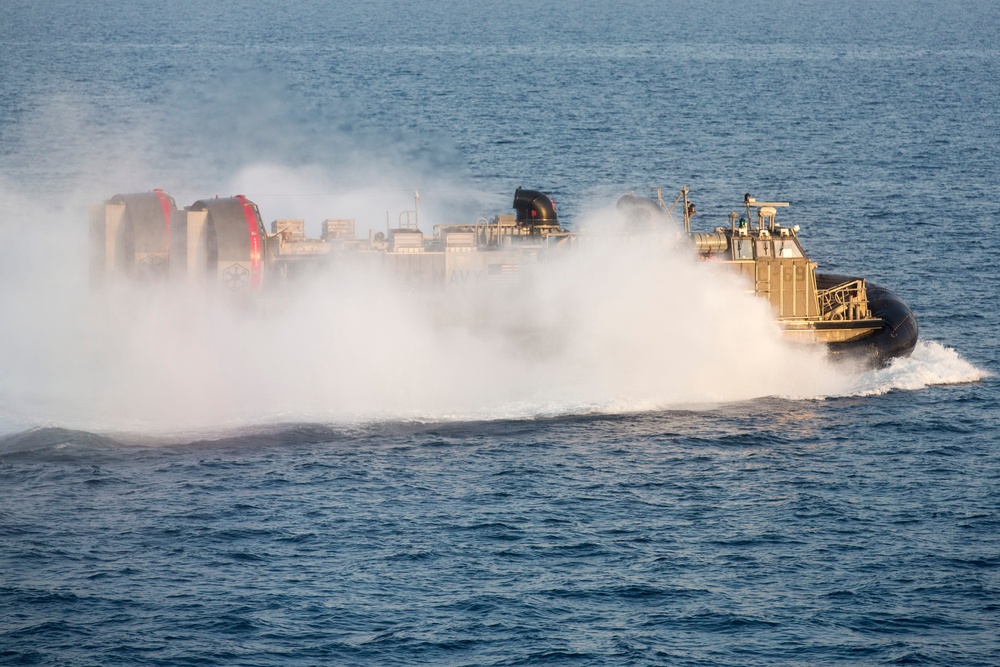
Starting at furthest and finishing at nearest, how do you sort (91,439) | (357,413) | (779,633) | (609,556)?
1. (357,413)
2. (91,439)
3. (609,556)
4. (779,633)

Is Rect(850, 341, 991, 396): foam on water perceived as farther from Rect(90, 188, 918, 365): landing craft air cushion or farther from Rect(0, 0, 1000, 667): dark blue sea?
Rect(90, 188, 918, 365): landing craft air cushion

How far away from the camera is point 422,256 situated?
176ft

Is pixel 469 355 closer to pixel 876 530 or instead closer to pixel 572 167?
pixel 876 530

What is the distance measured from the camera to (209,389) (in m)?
48.2

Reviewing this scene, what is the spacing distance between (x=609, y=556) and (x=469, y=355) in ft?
55.5

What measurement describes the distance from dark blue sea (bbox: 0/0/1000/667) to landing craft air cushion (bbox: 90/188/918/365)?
1.02 m

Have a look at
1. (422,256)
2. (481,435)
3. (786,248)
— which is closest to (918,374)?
(786,248)

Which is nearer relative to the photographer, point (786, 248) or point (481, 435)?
point (481, 435)

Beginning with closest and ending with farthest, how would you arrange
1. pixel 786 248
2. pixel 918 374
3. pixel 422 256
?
pixel 918 374 → pixel 422 256 → pixel 786 248

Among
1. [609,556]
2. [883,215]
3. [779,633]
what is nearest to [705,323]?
[609,556]

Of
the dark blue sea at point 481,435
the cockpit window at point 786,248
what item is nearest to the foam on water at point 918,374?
the dark blue sea at point 481,435

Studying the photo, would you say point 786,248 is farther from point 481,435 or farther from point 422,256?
point 481,435

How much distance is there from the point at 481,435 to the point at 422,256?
11.3 meters

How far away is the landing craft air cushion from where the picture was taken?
51969mm
